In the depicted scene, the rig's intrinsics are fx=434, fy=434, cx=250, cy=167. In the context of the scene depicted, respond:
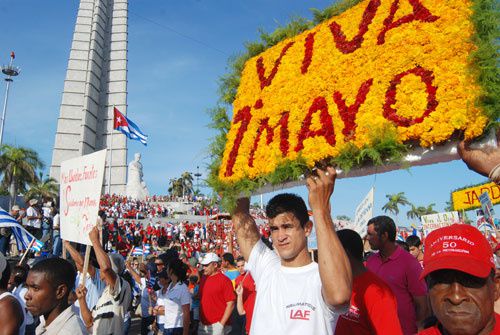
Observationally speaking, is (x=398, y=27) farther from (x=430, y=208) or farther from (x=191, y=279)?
(x=430, y=208)

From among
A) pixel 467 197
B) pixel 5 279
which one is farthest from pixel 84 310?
pixel 467 197

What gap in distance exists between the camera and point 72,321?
2857 mm

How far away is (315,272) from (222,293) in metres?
4.05

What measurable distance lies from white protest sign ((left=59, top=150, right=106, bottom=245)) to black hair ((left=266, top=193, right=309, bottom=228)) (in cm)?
215

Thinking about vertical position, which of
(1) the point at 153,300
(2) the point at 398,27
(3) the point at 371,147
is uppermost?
(2) the point at 398,27

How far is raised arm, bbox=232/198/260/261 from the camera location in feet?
10.3

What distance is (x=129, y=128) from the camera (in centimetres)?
2227

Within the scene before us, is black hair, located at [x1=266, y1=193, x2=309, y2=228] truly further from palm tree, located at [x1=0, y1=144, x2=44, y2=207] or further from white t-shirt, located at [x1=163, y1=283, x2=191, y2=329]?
palm tree, located at [x1=0, y1=144, x2=44, y2=207]

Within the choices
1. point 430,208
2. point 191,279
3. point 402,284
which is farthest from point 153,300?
point 430,208

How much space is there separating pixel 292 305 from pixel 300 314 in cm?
7

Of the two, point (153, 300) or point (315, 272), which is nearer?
point (315, 272)

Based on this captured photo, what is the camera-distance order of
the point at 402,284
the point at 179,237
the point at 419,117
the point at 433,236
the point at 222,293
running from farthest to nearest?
the point at 179,237
the point at 222,293
the point at 402,284
the point at 419,117
the point at 433,236

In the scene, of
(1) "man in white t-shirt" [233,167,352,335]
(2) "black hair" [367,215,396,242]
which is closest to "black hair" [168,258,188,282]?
(2) "black hair" [367,215,396,242]

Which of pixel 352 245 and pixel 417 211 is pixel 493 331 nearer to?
pixel 352 245
